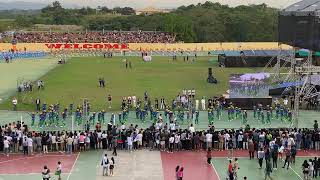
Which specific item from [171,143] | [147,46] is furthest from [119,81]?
[147,46]

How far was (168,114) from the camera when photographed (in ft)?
101

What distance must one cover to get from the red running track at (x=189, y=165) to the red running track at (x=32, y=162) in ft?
13.4

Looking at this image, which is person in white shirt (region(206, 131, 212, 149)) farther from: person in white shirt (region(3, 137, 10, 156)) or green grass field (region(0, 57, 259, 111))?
green grass field (region(0, 57, 259, 111))

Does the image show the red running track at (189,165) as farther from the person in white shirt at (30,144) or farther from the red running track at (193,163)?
the person in white shirt at (30,144)

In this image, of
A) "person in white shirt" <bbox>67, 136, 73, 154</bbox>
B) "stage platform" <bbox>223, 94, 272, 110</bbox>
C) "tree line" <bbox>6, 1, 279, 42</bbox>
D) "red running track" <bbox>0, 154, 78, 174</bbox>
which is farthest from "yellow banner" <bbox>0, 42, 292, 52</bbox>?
"red running track" <bbox>0, 154, 78, 174</bbox>

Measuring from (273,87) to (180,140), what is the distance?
16909mm

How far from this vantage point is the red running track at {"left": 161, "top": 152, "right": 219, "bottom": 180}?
72.8 ft

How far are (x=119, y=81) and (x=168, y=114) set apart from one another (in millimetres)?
17814

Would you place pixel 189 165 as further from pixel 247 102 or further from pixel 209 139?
pixel 247 102

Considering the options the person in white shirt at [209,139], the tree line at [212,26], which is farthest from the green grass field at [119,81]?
the tree line at [212,26]

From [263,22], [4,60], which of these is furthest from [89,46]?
[263,22]

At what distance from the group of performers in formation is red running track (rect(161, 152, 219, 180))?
4847mm

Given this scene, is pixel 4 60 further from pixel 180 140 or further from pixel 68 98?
pixel 180 140

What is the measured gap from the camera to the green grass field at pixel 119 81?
39.0 metres
